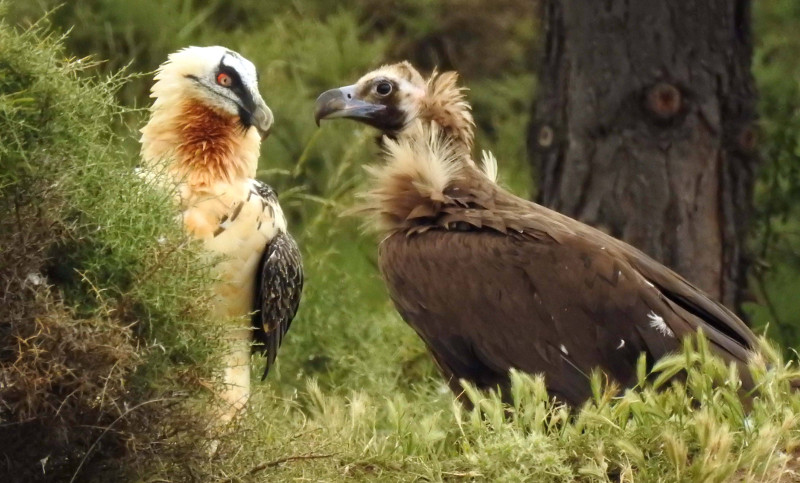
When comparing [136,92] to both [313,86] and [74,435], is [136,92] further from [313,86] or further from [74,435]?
[74,435]

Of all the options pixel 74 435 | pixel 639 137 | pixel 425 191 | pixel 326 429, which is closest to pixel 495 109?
pixel 639 137

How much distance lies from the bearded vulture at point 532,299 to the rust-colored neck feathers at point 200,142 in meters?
0.71

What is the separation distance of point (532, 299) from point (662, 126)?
1.74 metres

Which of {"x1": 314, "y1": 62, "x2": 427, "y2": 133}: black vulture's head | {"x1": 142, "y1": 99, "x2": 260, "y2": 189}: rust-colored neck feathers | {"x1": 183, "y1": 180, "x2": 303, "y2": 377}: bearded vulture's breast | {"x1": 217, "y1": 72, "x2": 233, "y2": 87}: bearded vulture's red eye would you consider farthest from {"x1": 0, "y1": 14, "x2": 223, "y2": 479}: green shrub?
{"x1": 314, "y1": 62, "x2": 427, "y2": 133}: black vulture's head

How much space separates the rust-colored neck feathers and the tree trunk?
2.14 metres

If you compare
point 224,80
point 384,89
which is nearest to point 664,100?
point 384,89

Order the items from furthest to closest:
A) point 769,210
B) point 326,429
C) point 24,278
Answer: point 769,210 < point 326,429 < point 24,278

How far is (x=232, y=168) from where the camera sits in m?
5.16

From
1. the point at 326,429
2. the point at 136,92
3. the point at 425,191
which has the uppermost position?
the point at 425,191

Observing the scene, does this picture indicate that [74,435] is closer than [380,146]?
Yes

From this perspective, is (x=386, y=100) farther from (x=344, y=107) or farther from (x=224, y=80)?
(x=224, y=80)

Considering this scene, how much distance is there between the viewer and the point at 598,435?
12.9 ft

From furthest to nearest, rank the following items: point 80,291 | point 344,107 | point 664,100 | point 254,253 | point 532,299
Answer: point 664,100 → point 344,107 → point 532,299 → point 254,253 → point 80,291

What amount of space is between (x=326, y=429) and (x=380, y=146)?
2.06 metres
